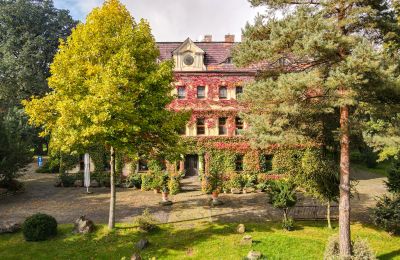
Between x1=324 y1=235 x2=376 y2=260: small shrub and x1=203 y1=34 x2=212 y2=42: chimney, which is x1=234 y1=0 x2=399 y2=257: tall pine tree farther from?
x1=203 y1=34 x2=212 y2=42: chimney

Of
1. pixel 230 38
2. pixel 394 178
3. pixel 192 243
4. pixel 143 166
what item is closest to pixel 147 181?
pixel 143 166

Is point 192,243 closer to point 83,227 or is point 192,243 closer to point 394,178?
point 83,227

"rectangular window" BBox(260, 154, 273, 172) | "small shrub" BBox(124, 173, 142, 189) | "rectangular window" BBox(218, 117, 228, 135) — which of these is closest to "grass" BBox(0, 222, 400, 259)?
"small shrub" BBox(124, 173, 142, 189)

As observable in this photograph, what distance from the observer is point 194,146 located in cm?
3152

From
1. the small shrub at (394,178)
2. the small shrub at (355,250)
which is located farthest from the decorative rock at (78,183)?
the small shrub at (394,178)

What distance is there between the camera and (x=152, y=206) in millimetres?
23500

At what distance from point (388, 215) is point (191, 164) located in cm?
1851

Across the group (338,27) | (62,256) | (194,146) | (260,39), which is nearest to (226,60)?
(194,146)

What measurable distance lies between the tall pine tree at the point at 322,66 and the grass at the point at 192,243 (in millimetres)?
2675

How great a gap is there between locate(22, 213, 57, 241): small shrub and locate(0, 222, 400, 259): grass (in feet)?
1.11

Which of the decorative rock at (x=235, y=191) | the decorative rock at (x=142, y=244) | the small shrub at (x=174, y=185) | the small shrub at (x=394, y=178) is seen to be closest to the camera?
the decorative rock at (x=142, y=244)

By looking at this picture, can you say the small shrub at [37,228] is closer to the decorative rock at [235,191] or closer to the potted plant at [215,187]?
the potted plant at [215,187]

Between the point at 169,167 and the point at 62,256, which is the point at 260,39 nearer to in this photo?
the point at 62,256

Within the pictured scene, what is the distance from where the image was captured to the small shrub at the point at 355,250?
1452 centimetres
